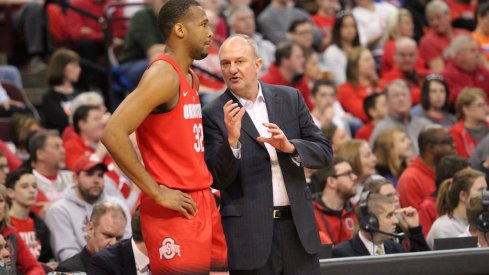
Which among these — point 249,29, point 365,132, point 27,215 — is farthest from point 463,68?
point 27,215

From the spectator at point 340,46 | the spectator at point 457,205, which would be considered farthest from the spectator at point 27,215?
the spectator at point 340,46

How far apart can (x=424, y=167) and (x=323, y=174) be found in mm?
1191

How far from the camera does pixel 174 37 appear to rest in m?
4.80

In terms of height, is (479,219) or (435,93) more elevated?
(435,93)

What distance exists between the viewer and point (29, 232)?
7750mm

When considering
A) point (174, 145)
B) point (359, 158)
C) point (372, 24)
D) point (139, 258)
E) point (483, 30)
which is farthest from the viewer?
point (372, 24)

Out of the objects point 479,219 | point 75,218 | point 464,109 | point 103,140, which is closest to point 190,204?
point 103,140

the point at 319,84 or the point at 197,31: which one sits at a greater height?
the point at 319,84

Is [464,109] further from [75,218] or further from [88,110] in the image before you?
[75,218]

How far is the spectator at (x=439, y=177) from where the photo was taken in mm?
8195

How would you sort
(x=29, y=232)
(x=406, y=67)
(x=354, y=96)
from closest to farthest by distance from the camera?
1. (x=29, y=232)
2. (x=354, y=96)
3. (x=406, y=67)

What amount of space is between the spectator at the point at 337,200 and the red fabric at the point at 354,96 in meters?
3.32

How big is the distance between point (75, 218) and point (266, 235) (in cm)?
325

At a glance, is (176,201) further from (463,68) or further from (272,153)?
(463,68)
